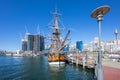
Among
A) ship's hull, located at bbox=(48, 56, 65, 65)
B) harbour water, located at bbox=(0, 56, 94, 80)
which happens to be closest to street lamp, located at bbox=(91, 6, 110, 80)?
harbour water, located at bbox=(0, 56, 94, 80)

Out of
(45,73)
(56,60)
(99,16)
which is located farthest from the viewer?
(56,60)

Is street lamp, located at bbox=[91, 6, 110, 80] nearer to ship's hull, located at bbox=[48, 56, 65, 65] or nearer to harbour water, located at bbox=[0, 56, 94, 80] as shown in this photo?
harbour water, located at bbox=[0, 56, 94, 80]

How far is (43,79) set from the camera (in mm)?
33625

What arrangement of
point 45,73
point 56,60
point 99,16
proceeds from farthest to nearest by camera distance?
point 56,60
point 45,73
point 99,16

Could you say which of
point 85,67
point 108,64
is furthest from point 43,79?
point 85,67

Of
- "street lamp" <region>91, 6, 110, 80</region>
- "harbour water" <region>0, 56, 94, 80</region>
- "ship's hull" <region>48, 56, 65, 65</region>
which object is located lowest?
"harbour water" <region>0, 56, 94, 80</region>

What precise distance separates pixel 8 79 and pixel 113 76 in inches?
837

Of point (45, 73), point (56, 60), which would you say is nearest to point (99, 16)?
point (45, 73)

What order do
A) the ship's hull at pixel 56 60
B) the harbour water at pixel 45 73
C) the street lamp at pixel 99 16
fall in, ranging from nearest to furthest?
the street lamp at pixel 99 16 < the harbour water at pixel 45 73 < the ship's hull at pixel 56 60

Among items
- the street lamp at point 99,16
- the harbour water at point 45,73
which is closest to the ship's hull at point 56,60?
the harbour water at point 45,73

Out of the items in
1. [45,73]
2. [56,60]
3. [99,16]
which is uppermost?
[99,16]

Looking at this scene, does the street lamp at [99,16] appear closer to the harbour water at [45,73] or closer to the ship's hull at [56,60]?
the harbour water at [45,73]

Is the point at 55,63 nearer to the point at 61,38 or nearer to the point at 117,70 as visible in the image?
the point at 61,38

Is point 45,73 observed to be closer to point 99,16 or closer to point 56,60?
point 56,60
